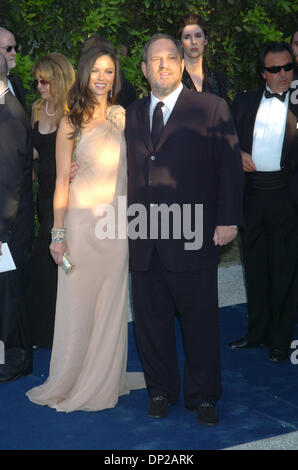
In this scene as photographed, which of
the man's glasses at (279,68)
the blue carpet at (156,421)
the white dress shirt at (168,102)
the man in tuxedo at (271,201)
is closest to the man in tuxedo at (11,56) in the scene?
the man in tuxedo at (271,201)

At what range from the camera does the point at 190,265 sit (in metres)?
5.09

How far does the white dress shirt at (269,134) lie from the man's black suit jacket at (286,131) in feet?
0.11

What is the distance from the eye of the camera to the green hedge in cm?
837

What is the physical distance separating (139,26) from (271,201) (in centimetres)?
379

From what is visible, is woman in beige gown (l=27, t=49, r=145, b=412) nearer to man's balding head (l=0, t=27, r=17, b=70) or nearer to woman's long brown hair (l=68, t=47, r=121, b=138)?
woman's long brown hair (l=68, t=47, r=121, b=138)

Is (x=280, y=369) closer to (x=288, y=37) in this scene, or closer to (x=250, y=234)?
(x=250, y=234)

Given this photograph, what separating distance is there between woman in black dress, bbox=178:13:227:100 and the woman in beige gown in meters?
1.95

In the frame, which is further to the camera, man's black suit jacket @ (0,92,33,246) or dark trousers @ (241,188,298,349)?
dark trousers @ (241,188,298,349)

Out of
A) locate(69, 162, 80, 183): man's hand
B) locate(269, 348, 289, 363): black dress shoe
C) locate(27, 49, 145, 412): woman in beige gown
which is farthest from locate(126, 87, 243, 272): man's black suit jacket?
locate(269, 348, 289, 363): black dress shoe

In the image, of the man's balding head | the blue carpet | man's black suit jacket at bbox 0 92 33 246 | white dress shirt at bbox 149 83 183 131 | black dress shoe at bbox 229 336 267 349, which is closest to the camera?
the blue carpet

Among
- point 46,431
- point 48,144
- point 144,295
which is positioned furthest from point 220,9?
point 46,431

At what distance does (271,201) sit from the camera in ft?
21.1
